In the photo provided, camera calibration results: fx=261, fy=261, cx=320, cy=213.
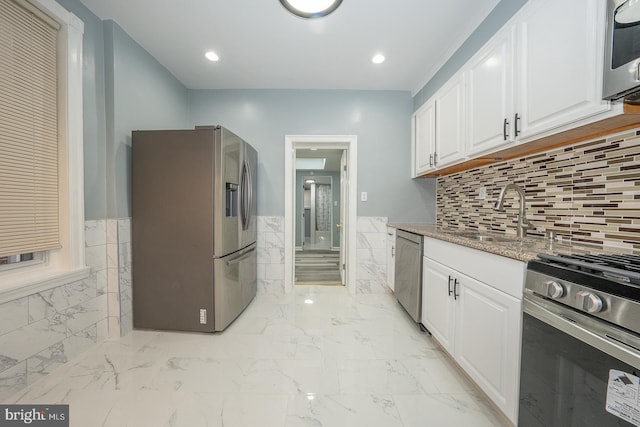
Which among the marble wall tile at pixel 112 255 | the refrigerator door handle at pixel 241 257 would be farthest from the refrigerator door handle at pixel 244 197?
the marble wall tile at pixel 112 255

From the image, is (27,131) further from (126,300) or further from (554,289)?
(554,289)

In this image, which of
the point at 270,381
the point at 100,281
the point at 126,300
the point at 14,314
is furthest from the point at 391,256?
the point at 14,314

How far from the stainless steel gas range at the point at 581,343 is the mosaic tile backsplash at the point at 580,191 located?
1.66 ft

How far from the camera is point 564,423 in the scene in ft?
3.00

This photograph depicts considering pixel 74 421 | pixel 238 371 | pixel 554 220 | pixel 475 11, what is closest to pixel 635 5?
pixel 554 220

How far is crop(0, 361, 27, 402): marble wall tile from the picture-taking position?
147 centimetres

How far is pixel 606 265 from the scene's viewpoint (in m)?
0.88

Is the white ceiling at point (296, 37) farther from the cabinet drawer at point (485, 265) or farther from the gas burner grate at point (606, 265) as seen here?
the gas burner grate at point (606, 265)

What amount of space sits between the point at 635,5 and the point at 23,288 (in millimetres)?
3136

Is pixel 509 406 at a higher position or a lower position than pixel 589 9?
lower

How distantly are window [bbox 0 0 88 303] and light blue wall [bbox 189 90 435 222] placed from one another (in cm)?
154

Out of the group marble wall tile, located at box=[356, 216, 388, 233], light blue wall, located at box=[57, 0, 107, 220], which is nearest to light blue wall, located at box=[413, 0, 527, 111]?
marble wall tile, located at box=[356, 216, 388, 233]

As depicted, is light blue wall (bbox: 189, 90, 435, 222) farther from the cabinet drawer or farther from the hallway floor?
the hallway floor

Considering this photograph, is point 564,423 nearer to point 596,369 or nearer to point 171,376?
point 596,369
